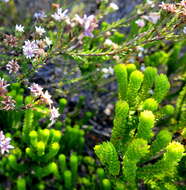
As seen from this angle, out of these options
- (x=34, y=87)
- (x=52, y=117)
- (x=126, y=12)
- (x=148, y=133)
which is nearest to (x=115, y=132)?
(x=148, y=133)

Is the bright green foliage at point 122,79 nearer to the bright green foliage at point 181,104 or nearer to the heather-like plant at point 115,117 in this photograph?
the heather-like plant at point 115,117

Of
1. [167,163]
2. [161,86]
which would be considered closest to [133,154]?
[167,163]

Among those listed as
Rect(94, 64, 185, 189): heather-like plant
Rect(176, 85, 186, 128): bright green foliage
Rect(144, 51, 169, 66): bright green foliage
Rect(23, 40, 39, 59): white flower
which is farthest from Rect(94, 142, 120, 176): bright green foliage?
Rect(144, 51, 169, 66): bright green foliage

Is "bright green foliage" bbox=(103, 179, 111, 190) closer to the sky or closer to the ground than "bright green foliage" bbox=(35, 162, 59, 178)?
closer to the ground

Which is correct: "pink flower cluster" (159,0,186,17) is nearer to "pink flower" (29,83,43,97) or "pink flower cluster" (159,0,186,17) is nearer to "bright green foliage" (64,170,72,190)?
"pink flower" (29,83,43,97)

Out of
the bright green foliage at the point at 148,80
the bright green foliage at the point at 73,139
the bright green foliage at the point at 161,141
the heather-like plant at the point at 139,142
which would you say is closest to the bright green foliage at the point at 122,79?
the heather-like plant at the point at 139,142

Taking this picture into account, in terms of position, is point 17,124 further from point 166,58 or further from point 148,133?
point 166,58
